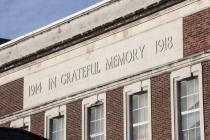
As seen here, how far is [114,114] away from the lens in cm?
3028

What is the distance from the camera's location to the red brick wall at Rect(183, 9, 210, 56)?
27.3 m

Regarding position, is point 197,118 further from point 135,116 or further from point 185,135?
point 135,116

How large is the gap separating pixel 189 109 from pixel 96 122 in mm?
4727

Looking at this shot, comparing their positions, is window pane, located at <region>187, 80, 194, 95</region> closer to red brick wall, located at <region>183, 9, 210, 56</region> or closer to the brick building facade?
the brick building facade

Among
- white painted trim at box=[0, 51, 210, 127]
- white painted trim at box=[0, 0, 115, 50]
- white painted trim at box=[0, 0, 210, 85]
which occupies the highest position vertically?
white painted trim at box=[0, 0, 115, 50]

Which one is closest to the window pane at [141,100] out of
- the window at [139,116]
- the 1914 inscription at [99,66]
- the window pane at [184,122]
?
the window at [139,116]

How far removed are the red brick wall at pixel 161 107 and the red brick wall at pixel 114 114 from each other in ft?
5.41

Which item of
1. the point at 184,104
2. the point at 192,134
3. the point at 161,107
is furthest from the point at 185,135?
the point at 161,107

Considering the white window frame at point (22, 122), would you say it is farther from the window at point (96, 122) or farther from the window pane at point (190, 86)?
the window pane at point (190, 86)

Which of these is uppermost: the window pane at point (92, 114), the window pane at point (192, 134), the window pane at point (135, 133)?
the window pane at point (92, 114)

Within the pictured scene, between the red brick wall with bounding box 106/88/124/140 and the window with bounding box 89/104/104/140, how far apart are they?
1.76 ft

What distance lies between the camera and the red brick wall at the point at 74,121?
1252 inches

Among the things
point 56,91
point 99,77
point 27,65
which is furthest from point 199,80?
point 27,65


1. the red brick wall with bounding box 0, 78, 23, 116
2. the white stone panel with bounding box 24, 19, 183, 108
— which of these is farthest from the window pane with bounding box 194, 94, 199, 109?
the red brick wall with bounding box 0, 78, 23, 116
